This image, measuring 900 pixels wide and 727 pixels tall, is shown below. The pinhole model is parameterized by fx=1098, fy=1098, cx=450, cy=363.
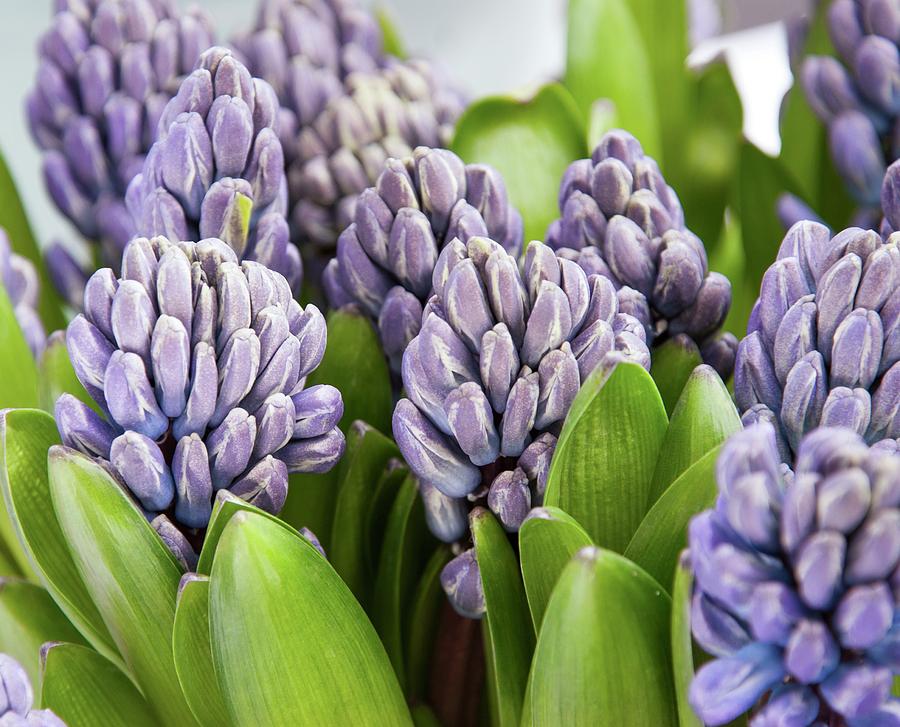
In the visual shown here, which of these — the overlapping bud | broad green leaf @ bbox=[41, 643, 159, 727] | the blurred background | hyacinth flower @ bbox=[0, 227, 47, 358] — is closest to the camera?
the overlapping bud

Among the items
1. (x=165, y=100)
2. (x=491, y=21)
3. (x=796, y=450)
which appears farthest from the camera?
(x=491, y=21)

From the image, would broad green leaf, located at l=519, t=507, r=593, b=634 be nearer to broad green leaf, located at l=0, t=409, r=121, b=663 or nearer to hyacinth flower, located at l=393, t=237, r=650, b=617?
hyacinth flower, located at l=393, t=237, r=650, b=617

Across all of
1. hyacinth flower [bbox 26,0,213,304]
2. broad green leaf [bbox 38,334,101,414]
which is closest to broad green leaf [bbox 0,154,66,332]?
hyacinth flower [bbox 26,0,213,304]

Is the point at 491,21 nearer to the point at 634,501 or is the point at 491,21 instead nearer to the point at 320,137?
the point at 320,137

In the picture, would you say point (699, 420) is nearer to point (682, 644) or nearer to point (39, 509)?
point (682, 644)

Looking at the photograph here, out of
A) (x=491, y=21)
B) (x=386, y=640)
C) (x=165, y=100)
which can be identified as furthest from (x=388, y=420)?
(x=491, y=21)

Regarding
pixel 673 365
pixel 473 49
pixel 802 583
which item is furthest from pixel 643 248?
pixel 473 49
